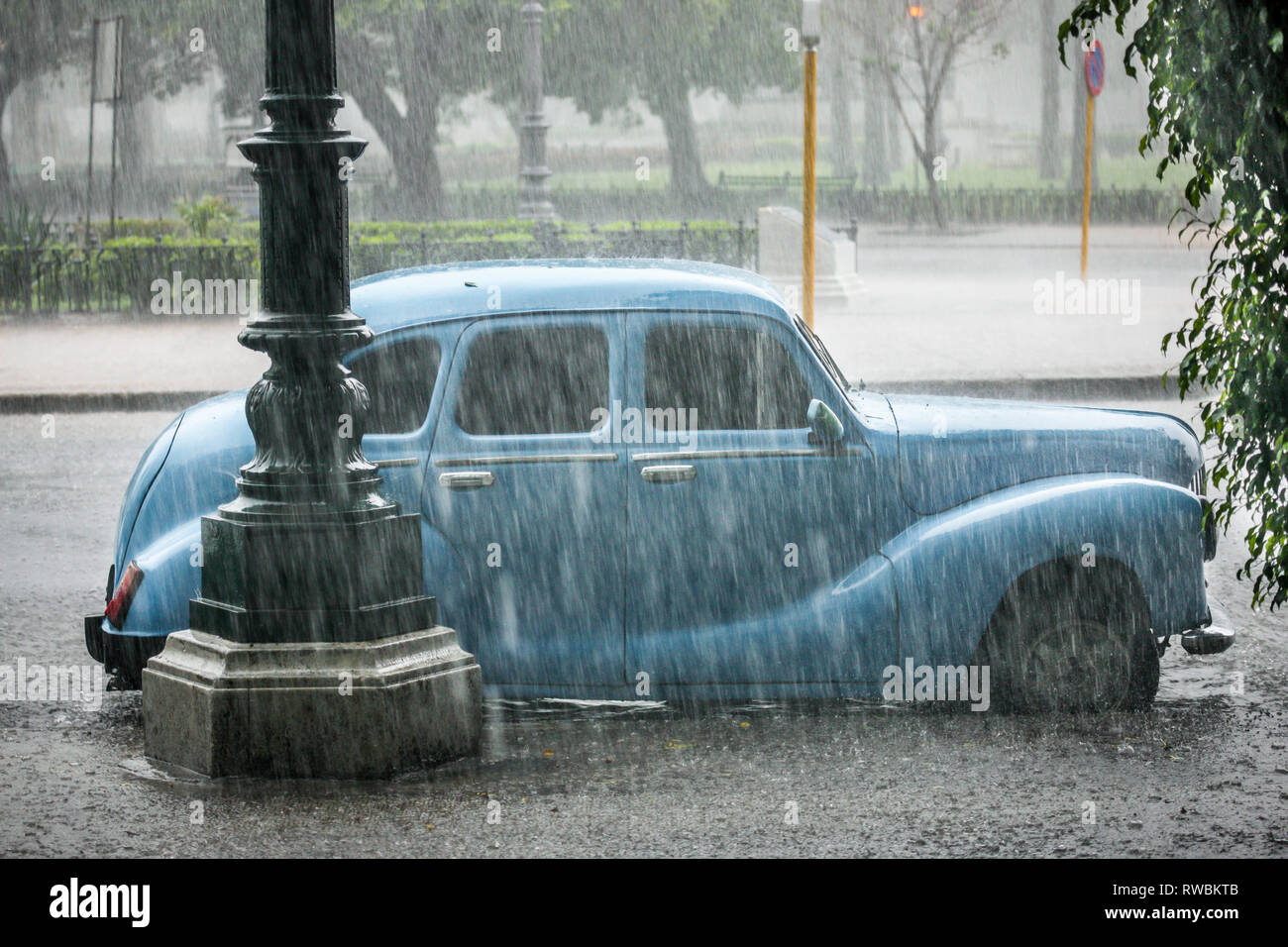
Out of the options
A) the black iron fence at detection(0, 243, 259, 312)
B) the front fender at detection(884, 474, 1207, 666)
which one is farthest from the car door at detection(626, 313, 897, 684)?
the black iron fence at detection(0, 243, 259, 312)

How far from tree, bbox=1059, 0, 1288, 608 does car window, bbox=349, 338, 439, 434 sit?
251 cm

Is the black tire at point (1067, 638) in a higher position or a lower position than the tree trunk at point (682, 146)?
lower

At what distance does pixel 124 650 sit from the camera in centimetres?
623

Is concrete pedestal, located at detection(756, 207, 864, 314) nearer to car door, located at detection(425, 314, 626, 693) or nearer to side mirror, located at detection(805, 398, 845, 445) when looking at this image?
side mirror, located at detection(805, 398, 845, 445)

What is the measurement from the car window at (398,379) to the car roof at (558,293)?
9 cm

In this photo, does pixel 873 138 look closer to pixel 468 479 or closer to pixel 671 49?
pixel 671 49

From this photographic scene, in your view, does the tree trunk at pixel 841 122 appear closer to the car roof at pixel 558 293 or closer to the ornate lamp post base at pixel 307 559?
the car roof at pixel 558 293

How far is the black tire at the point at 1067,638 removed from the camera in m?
6.29

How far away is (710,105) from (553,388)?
11684 cm

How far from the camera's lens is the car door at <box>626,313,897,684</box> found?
6230mm

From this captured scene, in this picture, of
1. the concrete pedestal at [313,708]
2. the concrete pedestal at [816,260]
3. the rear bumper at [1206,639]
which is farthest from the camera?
the concrete pedestal at [816,260]

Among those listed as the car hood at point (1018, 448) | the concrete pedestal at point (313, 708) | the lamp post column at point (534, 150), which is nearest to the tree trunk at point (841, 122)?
the lamp post column at point (534, 150)

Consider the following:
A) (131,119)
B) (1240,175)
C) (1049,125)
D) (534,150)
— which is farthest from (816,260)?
(1049,125)

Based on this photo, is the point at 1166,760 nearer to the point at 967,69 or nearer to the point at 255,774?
the point at 255,774
